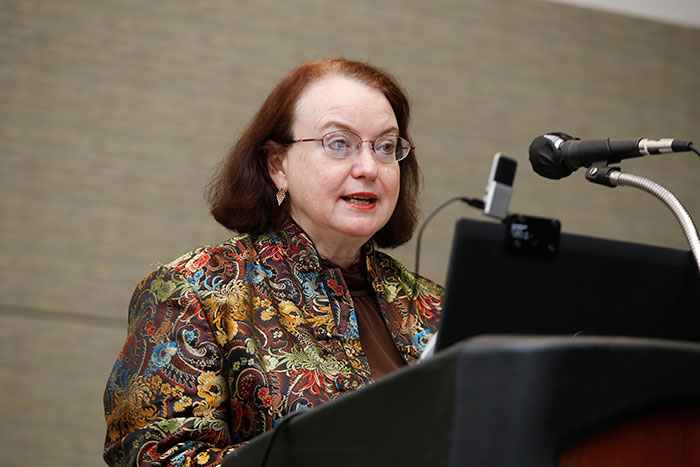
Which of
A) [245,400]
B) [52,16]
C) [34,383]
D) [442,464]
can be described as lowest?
[34,383]

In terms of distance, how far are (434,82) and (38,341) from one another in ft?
5.86

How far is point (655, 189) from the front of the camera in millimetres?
1023

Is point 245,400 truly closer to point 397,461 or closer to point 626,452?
point 397,461

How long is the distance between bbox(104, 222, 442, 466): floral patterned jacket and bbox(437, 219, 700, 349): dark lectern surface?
1.89ft

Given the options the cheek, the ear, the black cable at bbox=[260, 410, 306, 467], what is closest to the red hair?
the ear

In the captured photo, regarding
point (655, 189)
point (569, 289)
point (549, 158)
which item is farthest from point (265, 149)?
point (569, 289)

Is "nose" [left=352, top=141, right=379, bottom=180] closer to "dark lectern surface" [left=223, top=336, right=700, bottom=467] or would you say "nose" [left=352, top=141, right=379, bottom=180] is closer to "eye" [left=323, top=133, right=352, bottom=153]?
"eye" [left=323, top=133, right=352, bottom=153]

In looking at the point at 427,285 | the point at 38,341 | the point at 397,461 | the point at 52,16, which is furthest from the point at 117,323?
the point at 397,461

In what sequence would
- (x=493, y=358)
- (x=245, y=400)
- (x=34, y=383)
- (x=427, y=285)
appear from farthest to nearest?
1. (x=34, y=383)
2. (x=427, y=285)
3. (x=245, y=400)
4. (x=493, y=358)

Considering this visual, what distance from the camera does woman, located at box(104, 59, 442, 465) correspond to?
1.29m

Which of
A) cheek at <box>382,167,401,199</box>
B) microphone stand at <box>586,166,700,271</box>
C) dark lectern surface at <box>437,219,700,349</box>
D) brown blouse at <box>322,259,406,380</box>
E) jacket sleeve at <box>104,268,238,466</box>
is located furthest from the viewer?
cheek at <box>382,167,401,199</box>

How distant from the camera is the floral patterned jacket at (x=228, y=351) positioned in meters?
1.26

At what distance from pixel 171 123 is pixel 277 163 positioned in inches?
44.7

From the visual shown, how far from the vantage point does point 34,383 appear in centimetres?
261
